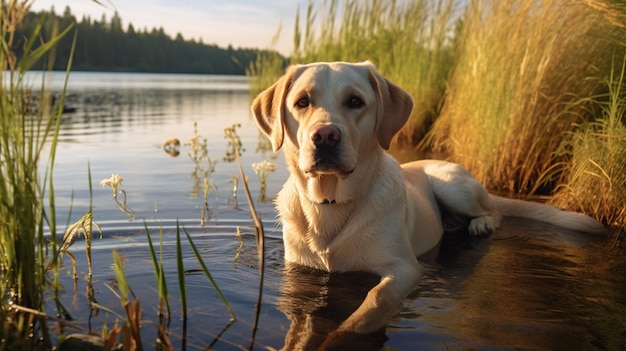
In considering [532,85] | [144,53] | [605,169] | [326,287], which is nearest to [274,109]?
[326,287]

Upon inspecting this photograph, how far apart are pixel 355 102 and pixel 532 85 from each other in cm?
340

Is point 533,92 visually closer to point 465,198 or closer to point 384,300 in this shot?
Answer: point 465,198

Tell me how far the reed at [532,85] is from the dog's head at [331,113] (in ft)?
9.76

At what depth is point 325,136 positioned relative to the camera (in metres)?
3.13

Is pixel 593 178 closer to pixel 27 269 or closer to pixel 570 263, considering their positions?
pixel 570 263

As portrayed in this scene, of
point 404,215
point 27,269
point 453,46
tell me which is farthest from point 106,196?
point 453,46

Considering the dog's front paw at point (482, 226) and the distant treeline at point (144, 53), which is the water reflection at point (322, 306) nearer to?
the dog's front paw at point (482, 226)

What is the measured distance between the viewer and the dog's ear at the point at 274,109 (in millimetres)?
3680

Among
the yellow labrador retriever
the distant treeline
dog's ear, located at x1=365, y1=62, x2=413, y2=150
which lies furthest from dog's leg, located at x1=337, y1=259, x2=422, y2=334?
the distant treeline

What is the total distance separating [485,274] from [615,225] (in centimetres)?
193

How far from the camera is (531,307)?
10.5ft

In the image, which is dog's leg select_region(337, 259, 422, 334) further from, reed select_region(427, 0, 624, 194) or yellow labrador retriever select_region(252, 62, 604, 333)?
reed select_region(427, 0, 624, 194)

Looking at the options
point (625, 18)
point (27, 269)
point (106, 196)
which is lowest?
point (106, 196)

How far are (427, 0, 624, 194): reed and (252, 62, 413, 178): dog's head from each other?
9.76 ft
